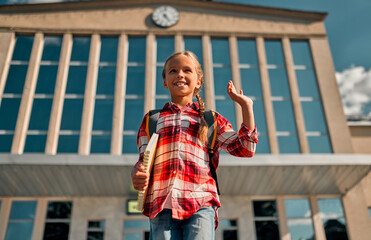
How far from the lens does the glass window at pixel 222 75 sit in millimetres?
14705

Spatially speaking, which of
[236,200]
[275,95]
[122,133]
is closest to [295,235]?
[236,200]

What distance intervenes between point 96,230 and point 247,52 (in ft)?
33.8

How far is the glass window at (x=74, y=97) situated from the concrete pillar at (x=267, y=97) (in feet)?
26.1

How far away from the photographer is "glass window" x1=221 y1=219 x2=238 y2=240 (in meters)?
13.4

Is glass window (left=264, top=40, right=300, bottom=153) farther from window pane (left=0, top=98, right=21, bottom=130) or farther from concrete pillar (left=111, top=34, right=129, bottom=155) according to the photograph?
window pane (left=0, top=98, right=21, bottom=130)

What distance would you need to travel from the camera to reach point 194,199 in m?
1.73

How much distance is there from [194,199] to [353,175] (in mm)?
12884

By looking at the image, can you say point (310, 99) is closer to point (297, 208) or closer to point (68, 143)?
point (297, 208)

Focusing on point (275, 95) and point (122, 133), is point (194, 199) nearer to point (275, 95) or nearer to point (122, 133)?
point (122, 133)

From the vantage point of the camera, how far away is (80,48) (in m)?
15.8

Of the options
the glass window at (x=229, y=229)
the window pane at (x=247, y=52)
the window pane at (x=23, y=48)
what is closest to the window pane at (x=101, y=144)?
the window pane at (x=23, y=48)

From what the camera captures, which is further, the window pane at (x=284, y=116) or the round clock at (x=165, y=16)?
the round clock at (x=165, y=16)

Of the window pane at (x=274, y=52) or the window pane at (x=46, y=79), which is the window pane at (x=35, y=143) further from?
the window pane at (x=274, y=52)

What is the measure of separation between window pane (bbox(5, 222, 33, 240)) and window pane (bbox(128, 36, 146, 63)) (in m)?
8.20
